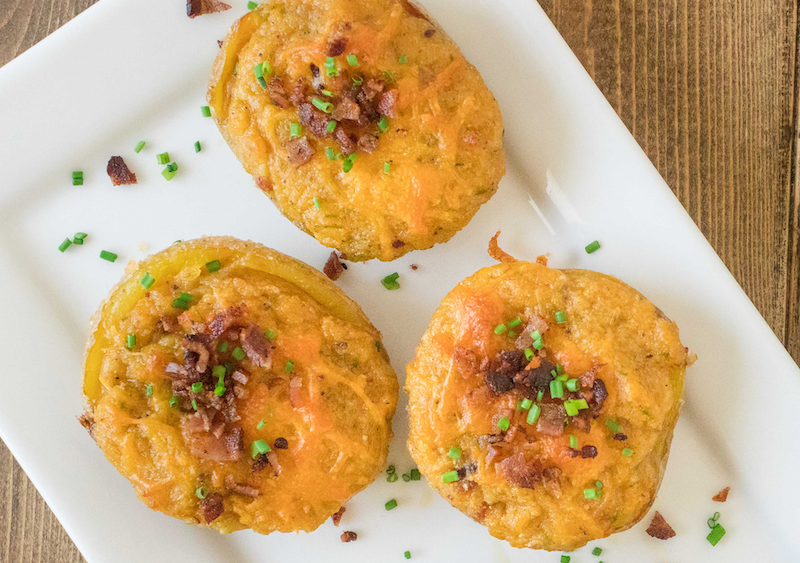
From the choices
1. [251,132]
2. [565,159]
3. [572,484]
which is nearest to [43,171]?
[251,132]

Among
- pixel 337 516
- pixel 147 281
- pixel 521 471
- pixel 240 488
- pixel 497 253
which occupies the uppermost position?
pixel 147 281

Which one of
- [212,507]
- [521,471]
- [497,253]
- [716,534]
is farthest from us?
[497,253]

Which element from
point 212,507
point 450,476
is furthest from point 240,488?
point 450,476

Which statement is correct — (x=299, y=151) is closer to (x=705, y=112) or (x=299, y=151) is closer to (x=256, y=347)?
(x=256, y=347)

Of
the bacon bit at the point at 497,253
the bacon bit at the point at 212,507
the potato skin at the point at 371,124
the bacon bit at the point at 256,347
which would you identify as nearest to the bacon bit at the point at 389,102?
the potato skin at the point at 371,124

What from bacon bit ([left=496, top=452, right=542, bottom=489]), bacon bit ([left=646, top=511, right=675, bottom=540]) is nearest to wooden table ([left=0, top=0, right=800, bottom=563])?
bacon bit ([left=646, top=511, right=675, bottom=540])

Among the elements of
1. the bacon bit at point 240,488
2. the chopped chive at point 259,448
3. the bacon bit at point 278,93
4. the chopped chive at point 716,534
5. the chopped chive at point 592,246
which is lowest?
the chopped chive at point 716,534

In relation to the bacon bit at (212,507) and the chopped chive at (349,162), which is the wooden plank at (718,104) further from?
the bacon bit at (212,507)
